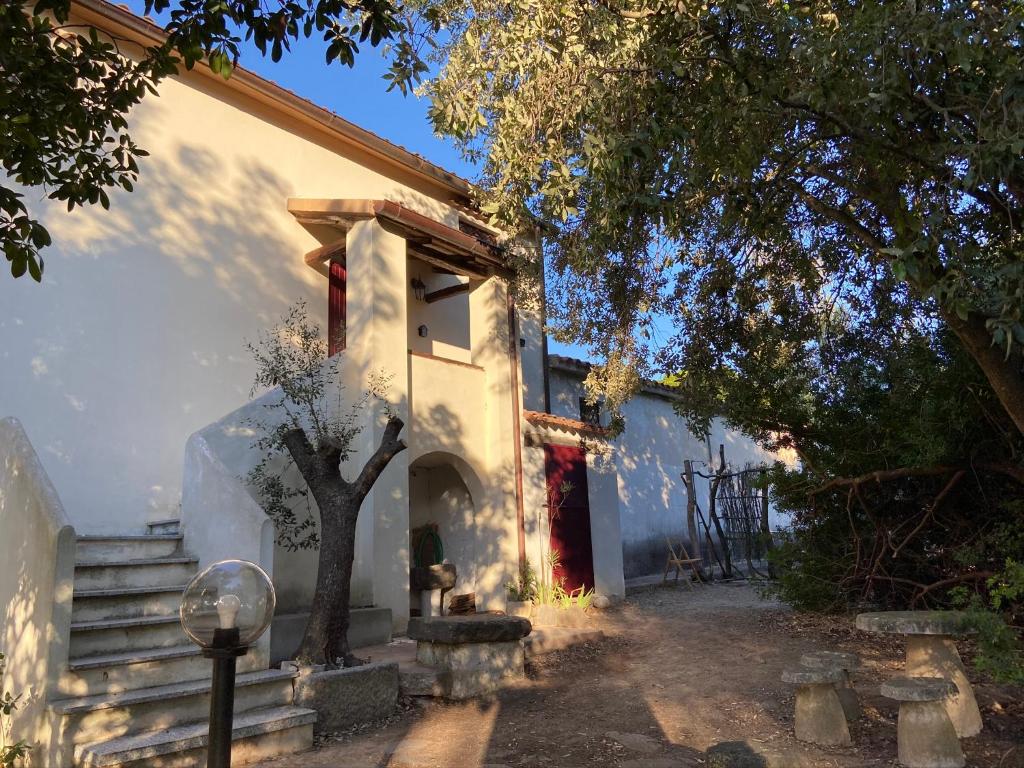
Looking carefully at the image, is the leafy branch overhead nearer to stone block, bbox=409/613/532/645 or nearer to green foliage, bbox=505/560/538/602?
stone block, bbox=409/613/532/645

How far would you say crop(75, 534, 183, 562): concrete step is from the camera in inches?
258

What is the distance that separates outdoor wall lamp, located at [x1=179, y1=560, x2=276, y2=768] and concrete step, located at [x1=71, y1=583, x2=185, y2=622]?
3649mm

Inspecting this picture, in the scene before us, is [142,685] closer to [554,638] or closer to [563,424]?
[554,638]

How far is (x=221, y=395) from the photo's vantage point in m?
9.22

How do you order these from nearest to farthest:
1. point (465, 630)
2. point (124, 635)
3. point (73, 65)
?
point (73, 65)
point (124, 635)
point (465, 630)

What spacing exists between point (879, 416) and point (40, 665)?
29.4 feet

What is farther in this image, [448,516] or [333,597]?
[448,516]

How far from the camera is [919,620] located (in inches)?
224

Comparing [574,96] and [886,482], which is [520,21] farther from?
[886,482]

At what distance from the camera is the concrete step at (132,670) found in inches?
205

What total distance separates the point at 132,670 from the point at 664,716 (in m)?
4.31

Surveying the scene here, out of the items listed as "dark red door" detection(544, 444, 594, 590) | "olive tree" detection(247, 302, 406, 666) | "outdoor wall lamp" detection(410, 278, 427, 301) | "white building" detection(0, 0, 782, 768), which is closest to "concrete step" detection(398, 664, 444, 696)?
"olive tree" detection(247, 302, 406, 666)

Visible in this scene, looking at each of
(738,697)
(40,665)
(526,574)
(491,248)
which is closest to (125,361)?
(40,665)

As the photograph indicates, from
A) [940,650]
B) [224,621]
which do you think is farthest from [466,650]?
[224,621]
